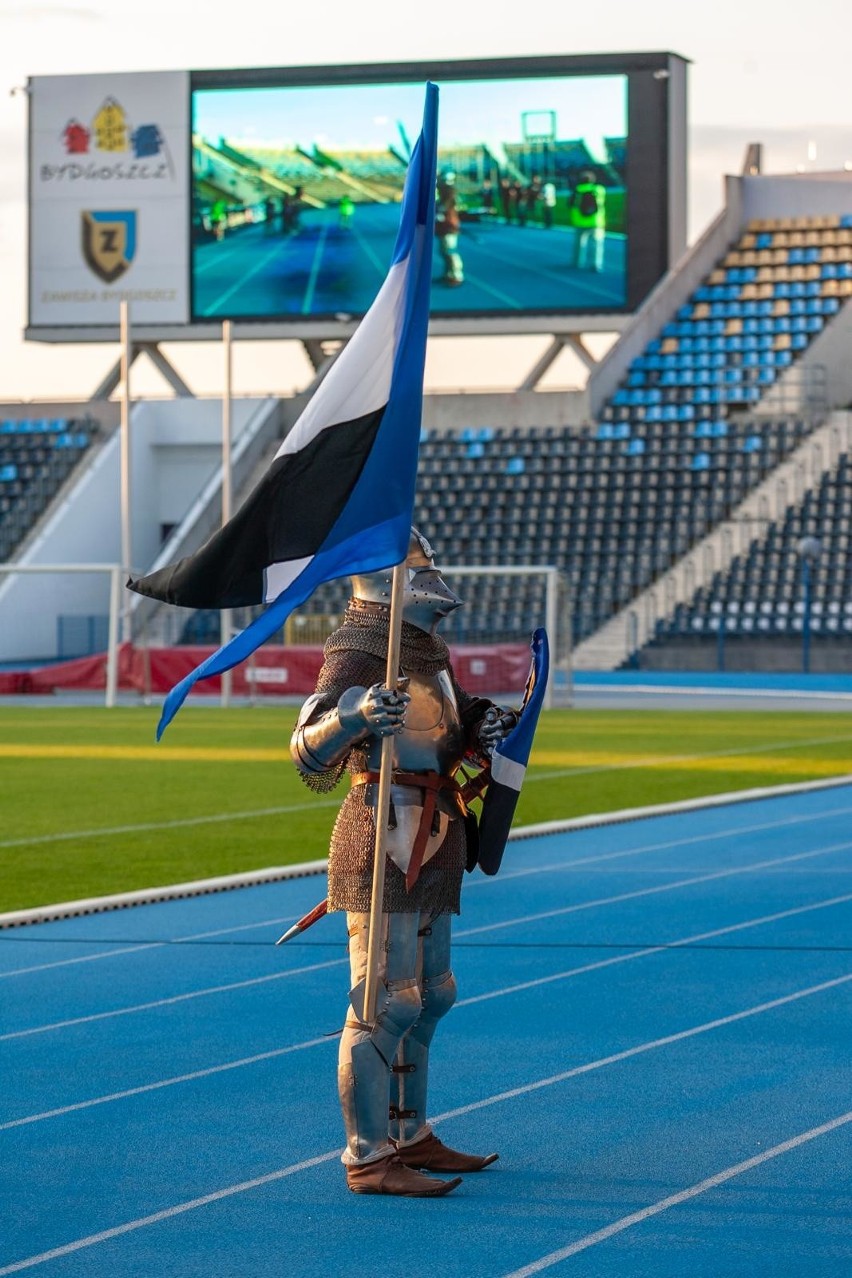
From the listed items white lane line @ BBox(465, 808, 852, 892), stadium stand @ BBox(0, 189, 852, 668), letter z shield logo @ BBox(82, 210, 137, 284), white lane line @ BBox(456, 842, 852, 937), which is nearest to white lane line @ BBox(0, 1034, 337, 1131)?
white lane line @ BBox(456, 842, 852, 937)

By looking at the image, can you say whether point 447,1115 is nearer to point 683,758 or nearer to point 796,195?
point 683,758

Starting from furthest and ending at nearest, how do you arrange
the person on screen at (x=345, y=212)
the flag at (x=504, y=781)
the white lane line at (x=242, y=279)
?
the white lane line at (x=242, y=279), the person on screen at (x=345, y=212), the flag at (x=504, y=781)

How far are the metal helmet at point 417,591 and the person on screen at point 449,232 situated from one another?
4029 cm

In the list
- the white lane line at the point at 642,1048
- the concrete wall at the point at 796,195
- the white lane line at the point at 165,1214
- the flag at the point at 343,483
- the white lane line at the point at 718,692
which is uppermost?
the concrete wall at the point at 796,195

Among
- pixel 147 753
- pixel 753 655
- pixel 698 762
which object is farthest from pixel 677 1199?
pixel 753 655

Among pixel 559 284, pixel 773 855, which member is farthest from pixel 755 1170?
pixel 559 284

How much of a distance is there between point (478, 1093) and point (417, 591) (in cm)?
189

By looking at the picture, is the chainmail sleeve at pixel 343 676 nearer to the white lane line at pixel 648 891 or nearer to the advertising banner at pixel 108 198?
the white lane line at pixel 648 891

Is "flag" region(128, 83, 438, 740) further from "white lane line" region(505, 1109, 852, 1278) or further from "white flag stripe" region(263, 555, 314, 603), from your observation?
"white lane line" region(505, 1109, 852, 1278)

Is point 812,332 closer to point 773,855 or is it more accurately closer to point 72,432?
point 72,432

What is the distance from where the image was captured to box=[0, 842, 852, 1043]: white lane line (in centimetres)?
840

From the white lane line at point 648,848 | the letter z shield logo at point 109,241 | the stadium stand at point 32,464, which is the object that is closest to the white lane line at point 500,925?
the white lane line at point 648,848

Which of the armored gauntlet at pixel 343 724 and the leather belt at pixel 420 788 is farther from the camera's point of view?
the leather belt at pixel 420 788

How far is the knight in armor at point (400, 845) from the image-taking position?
19.5 ft
